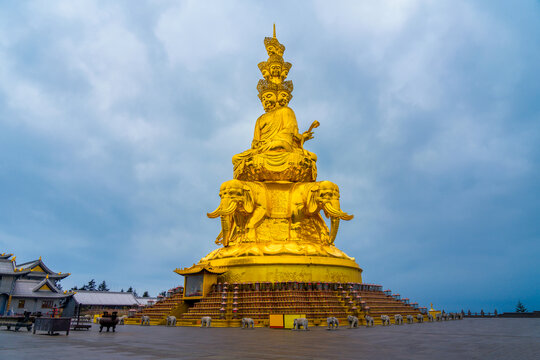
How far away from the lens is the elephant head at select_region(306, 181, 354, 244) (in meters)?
22.0

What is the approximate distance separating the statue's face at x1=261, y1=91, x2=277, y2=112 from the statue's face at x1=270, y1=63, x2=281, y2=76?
138 centimetres

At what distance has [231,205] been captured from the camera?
2170cm

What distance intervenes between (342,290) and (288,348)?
11.8 m

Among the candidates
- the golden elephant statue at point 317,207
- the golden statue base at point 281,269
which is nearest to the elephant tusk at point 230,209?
the golden statue base at point 281,269

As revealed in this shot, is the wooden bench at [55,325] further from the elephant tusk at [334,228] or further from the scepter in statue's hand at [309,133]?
the scepter in statue's hand at [309,133]

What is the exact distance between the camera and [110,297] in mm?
32719

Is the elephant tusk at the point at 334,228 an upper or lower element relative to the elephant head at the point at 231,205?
lower

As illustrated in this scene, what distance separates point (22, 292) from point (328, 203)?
2343 cm

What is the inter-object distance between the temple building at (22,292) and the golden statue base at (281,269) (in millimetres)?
17164

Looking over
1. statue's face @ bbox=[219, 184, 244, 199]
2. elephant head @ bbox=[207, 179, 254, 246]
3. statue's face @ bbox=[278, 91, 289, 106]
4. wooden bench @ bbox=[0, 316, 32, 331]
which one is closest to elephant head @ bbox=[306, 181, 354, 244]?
elephant head @ bbox=[207, 179, 254, 246]

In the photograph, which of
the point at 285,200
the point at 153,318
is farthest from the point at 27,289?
the point at 285,200

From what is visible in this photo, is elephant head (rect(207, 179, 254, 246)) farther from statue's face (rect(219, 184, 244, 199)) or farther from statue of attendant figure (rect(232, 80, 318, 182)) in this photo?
statue of attendant figure (rect(232, 80, 318, 182))

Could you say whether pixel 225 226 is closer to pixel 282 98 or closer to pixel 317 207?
pixel 317 207

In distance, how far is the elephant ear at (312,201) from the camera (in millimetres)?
23203
